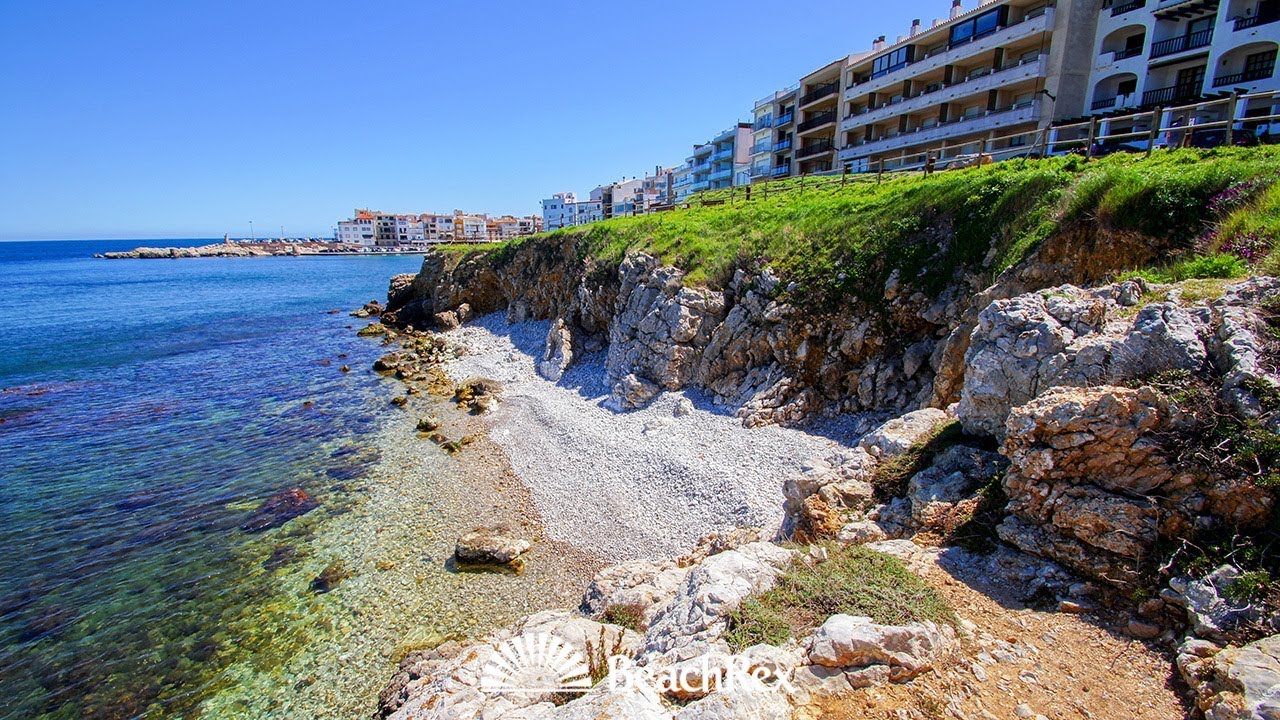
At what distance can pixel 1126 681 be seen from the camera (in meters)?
6.16

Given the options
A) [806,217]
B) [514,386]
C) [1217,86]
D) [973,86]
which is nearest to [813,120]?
[973,86]

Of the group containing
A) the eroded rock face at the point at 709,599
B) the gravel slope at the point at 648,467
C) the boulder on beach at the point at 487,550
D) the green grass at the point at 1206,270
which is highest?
the green grass at the point at 1206,270

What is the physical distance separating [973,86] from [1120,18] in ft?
29.1

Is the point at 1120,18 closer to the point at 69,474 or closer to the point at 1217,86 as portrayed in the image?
the point at 1217,86

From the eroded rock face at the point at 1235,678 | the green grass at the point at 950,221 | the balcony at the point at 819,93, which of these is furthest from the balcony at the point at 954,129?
the eroded rock face at the point at 1235,678

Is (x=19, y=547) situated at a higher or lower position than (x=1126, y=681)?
lower

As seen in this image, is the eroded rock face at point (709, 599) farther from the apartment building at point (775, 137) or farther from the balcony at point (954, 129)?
the apartment building at point (775, 137)

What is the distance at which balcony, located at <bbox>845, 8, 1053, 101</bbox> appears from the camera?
124 ft

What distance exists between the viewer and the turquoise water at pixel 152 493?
42.6ft

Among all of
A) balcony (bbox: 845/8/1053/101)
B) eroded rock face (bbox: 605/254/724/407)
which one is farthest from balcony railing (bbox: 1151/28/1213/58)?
eroded rock face (bbox: 605/254/724/407)

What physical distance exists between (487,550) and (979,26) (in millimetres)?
52173

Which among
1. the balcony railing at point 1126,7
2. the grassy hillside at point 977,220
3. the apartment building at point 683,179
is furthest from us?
the apartment building at point 683,179

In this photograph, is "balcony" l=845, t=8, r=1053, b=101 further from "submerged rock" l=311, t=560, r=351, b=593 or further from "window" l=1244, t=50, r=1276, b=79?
"submerged rock" l=311, t=560, r=351, b=593

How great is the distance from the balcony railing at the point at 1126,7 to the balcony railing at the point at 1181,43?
316 centimetres
